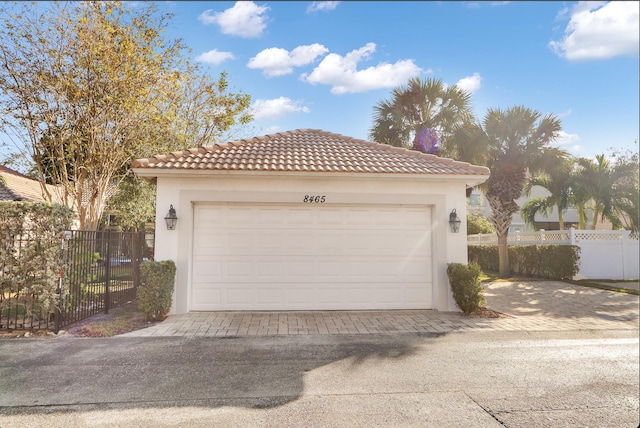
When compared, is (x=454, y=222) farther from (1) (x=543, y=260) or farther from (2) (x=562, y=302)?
(1) (x=543, y=260)

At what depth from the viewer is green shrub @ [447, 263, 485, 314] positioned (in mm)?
7852

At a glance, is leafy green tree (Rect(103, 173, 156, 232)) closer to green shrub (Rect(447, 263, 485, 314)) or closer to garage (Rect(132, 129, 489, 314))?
garage (Rect(132, 129, 489, 314))

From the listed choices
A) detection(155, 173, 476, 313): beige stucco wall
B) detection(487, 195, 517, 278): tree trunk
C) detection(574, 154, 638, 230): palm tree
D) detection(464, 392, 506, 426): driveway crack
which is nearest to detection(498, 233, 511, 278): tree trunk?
detection(487, 195, 517, 278): tree trunk

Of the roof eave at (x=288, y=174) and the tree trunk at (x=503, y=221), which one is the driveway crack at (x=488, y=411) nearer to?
the roof eave at (x=288, y=174)

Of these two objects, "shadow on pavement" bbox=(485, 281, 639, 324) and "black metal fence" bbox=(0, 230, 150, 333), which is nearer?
"black metal fence" bbox=(0, 230, 150, 333)

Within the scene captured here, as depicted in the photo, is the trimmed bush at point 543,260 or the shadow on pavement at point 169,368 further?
the trimmed bush at point 543,260

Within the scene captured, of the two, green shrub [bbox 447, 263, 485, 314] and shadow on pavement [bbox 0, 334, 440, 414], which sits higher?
green shrub [bbox 447, 263, 485, 314]

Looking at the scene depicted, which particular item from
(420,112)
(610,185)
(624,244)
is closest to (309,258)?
(420,112)

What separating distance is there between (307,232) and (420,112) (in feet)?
31.3

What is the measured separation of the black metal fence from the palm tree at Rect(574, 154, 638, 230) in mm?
17655

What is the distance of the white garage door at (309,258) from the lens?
26.8 feet

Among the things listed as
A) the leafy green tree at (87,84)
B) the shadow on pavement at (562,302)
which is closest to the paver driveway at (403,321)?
the shadow on pavement at (562,302)

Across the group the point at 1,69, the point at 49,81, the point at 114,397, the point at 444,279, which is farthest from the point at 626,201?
the point at 1,69

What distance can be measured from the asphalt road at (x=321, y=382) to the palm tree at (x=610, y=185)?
39.0 feet
